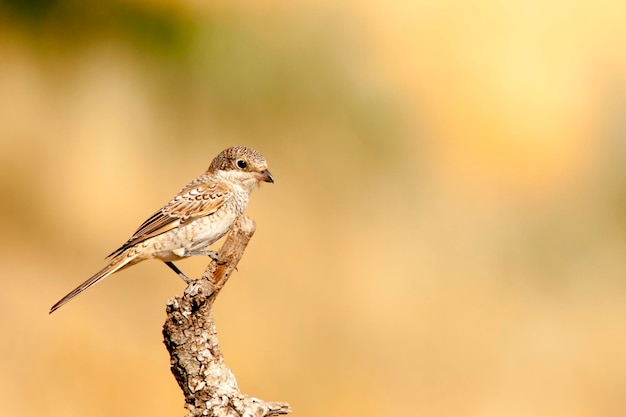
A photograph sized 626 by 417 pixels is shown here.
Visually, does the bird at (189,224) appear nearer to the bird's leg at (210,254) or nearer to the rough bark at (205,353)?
the bird's leg at (210,254)

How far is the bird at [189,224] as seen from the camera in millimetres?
4961

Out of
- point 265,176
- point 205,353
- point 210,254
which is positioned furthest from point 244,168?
point 205,353

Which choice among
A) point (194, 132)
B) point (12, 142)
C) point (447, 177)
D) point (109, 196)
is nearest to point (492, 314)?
point (447, 177)

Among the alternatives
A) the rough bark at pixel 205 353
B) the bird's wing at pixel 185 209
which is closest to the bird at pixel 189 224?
the bird's wing at pixel 185 209

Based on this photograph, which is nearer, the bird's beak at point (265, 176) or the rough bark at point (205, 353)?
the rough bark at point (205, 353)

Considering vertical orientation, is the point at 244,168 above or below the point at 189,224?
above

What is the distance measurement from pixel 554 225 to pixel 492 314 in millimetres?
1488

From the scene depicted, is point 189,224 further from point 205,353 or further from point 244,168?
point 205,353

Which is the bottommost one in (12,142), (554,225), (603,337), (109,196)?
(603,337)

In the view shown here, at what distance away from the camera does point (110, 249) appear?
8.76 metres

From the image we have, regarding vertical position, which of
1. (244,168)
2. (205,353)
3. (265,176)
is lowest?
(205,353)

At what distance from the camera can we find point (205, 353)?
→ 413cm

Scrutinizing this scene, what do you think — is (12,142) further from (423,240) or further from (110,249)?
(423,240)

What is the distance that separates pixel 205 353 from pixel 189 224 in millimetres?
1195
